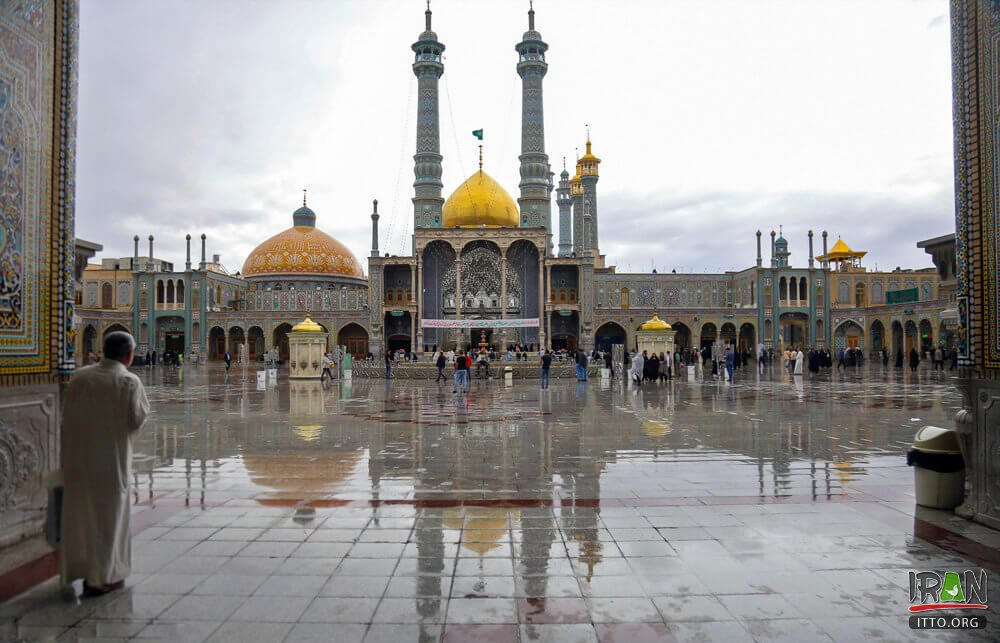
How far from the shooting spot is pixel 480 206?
143ft

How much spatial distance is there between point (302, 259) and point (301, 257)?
0.65 ft

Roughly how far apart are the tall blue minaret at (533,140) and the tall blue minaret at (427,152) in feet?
17.7

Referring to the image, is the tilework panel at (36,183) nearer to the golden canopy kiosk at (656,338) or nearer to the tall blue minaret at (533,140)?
the golden canopy kiosk at (656,338)

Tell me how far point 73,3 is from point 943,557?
7.29 m

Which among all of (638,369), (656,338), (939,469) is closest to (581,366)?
(638,369)

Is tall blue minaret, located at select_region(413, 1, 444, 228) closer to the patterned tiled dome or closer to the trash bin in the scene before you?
the patterned tiled dome

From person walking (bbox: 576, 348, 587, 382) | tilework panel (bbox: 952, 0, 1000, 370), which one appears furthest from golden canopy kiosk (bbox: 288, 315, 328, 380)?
tilework panel (bbox: 952, 0, 1000, 370)

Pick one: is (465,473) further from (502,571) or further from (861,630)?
(861,630)

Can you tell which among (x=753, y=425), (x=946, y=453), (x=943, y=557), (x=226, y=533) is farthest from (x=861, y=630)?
(x=753, y=425)

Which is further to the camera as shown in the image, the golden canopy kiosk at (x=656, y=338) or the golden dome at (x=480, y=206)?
the golden dome at (x=480, y=206)

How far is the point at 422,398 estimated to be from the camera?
653 inches

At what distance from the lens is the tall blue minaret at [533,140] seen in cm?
4416

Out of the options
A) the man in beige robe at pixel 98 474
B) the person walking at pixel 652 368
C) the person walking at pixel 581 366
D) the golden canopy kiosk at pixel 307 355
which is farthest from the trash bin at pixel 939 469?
the golden canopy kiosk at pixel 307 355

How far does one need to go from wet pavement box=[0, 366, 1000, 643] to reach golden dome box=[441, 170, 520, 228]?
3434 cm
